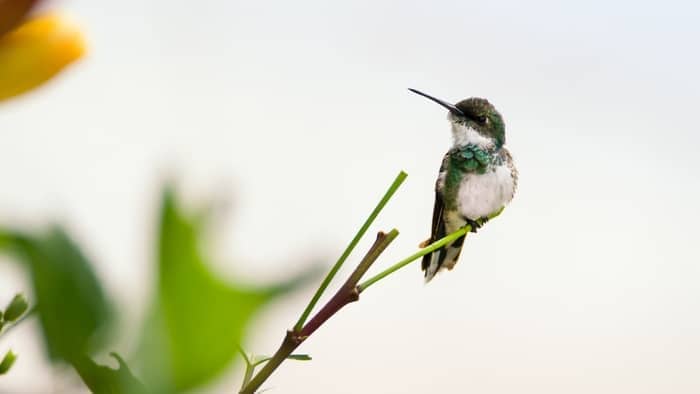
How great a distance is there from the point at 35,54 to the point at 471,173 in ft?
3.41

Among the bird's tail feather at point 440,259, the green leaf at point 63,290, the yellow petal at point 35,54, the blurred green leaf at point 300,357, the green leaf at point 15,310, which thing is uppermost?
the yellow petal at point 35,54

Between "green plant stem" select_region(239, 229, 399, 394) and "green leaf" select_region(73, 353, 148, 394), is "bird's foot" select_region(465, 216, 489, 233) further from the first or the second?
"green leaf" select_region(73, 353, 148, 394)

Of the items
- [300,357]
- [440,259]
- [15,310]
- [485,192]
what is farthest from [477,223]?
[15,310]

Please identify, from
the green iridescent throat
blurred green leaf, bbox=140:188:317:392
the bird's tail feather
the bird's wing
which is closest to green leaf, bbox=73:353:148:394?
blurred green leaf, bbox=140:188:317:392

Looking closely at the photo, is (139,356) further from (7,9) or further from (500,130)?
(500,130)

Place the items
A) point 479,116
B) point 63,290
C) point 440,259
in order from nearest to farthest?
1. point 63,290
2. point 440,259
3. point 479,116

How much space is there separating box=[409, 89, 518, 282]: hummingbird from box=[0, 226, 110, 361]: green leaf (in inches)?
32.6

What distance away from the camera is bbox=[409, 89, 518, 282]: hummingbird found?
101 centimetres

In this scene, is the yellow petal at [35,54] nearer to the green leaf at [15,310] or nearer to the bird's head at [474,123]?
the green leaf at [15,310]

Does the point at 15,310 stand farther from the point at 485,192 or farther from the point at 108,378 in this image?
the point at 485,192

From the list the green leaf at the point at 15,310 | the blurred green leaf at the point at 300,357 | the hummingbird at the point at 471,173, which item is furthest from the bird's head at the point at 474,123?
the green leaf at the point at 15,310

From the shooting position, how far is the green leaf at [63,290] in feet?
0.39

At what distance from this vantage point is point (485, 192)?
1.11 meters

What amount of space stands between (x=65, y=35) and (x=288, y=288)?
0.11 metres
